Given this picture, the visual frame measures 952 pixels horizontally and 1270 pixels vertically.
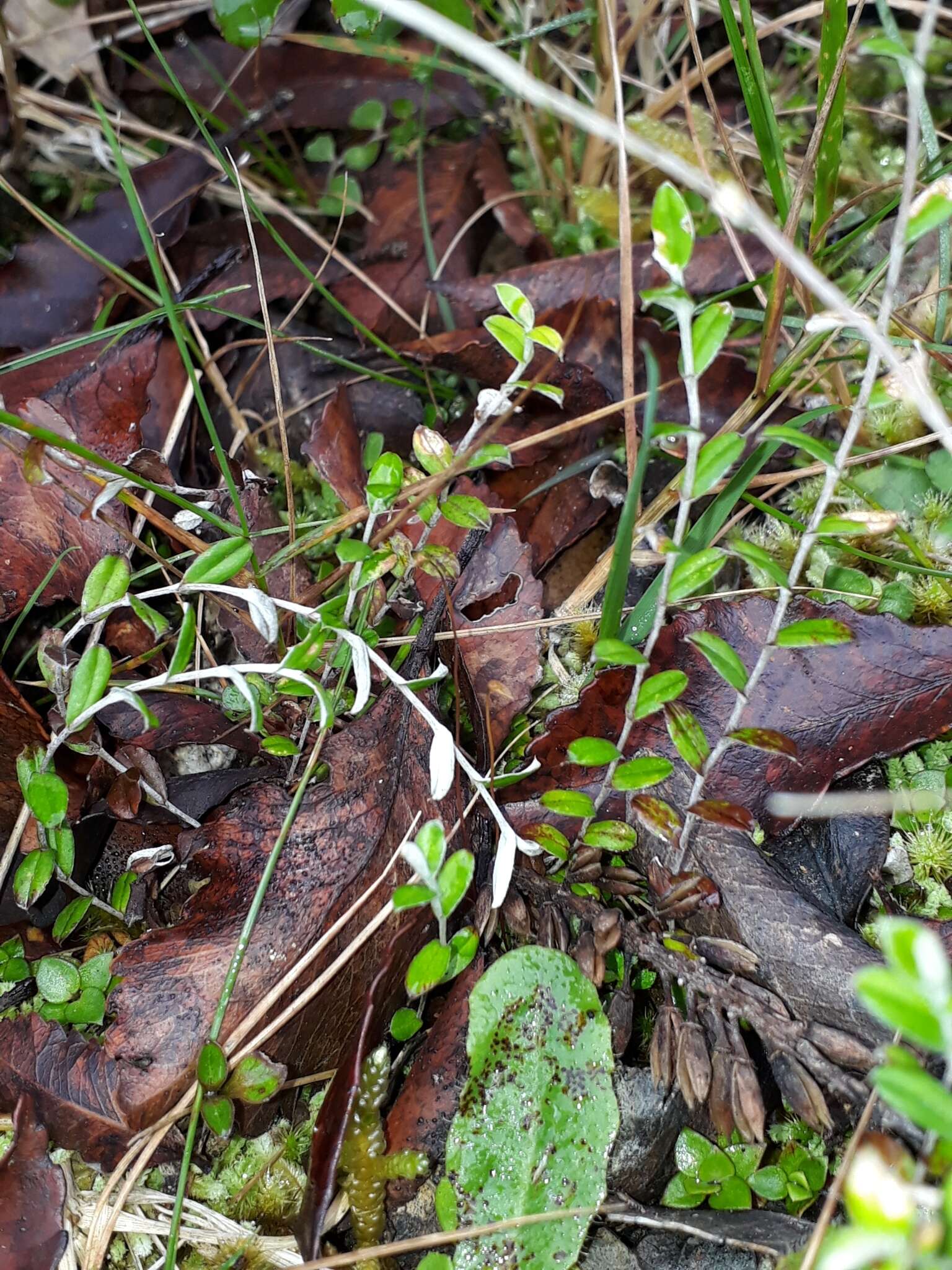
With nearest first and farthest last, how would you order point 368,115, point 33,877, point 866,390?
1. point 866,390
2. point 33,877
3. point 368,115

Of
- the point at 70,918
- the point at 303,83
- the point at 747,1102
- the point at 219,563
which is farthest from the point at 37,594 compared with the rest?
the point at 303,83

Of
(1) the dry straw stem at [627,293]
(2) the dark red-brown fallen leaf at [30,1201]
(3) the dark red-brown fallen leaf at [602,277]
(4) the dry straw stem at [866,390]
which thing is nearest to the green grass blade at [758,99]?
(1) the dry straw stem at [627,293]

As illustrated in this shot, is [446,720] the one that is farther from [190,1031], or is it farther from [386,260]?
[386,260]

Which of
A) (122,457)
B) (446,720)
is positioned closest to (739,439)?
(446,720)

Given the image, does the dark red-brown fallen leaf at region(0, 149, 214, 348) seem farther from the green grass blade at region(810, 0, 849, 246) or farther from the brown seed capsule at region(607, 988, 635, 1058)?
the brown seed capsule at region(607, 988, 635, 1058)

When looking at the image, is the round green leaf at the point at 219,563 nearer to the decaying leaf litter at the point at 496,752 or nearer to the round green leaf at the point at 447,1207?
the decaying leaf litter at the point at 496,752

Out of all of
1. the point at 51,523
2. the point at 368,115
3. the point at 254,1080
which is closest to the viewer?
the point at 254,1080

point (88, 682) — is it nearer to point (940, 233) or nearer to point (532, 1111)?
point (532, 1111)

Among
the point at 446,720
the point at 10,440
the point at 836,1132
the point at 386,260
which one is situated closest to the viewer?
the point at 836,1132
